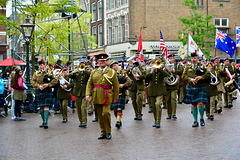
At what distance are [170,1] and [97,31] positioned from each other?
9.73 m

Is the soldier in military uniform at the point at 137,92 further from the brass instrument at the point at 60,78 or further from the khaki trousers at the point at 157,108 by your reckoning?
the brass instrument at the point at 60,78

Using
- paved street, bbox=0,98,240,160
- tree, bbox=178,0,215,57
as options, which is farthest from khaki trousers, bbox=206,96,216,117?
tree, bbox=178,0,215,57

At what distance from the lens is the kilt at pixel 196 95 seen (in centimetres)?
1110

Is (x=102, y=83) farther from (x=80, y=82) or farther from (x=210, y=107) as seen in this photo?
(x=210, y=107)

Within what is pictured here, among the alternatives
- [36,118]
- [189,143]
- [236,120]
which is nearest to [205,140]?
[189,143]

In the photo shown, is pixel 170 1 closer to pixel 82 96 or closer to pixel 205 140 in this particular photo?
pixel 82 96

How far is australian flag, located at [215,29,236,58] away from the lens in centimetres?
2098

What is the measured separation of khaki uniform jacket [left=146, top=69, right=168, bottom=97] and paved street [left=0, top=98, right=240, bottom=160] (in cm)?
90

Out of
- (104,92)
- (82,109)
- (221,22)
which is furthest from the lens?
(221,22)

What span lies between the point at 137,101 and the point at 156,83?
1.95 meters

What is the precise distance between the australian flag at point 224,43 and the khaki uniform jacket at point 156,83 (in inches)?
407

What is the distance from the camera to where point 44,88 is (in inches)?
464

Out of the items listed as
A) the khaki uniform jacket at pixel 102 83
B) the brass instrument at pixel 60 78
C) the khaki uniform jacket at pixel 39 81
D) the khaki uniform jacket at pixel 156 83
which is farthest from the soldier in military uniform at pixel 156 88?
the brass instrument at pixel 60 78

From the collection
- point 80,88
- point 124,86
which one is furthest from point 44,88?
point 124,86
